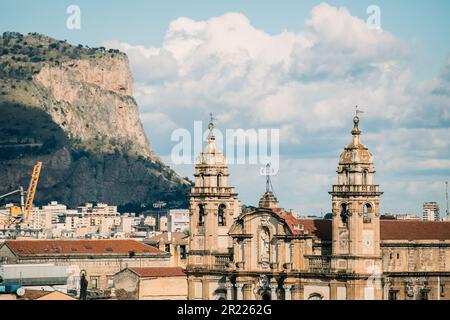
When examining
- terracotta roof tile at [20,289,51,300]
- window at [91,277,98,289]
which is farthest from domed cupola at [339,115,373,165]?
window at [91,277,98,289]

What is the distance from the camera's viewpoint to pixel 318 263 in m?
111

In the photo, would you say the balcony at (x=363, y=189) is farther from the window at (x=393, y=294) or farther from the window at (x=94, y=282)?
the window at (x=94, y=282)

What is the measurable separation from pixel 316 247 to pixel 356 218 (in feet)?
20.2

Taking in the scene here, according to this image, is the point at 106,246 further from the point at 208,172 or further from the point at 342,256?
the point at 342,256

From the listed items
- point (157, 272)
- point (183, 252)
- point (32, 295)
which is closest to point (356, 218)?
point (32, 295)

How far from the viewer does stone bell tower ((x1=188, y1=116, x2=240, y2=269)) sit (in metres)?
122

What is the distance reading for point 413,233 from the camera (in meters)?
115

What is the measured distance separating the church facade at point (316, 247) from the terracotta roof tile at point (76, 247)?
3133cm

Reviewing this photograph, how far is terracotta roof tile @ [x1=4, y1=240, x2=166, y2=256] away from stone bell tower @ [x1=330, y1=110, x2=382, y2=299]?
47.8 metres

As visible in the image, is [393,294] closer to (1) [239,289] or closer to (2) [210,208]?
(1) [239,289]

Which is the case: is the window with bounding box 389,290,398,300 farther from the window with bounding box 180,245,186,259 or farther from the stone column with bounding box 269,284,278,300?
the window with bounding box 180,245,186,259

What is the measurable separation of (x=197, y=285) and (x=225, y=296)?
291cm

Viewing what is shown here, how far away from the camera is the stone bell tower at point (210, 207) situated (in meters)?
122
